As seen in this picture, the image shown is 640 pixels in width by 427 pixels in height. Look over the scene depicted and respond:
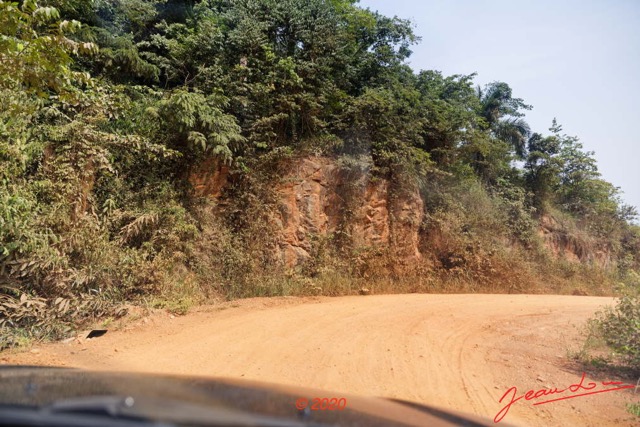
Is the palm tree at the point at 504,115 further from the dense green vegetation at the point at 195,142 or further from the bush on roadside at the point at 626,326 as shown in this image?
the bush on roadside at the point at 626,326

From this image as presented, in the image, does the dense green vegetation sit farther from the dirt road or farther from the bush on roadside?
the dirt road

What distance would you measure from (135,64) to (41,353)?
27.8ft

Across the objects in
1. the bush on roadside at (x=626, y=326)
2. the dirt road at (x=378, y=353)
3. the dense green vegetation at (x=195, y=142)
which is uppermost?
the dense green vegetation at (x=195, y=142)

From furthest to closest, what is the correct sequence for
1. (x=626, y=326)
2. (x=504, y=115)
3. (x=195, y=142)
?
(x=504, y=115) < (x=195, y=142) < (x=626, y=326)

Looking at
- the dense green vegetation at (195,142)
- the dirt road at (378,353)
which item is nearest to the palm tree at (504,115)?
the dense green vegetation at (195,142)

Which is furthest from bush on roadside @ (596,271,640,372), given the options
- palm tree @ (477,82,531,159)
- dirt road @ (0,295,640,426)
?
palm tree @ (477,82,531,159)

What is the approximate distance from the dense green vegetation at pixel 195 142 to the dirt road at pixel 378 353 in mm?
1198

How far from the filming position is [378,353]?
5.79m

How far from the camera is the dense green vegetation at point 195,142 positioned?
7012mm

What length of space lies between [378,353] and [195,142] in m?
6.66

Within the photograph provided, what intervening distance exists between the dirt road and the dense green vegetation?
3.93 feet

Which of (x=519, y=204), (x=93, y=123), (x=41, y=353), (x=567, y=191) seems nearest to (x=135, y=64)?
(x=93, y=123)

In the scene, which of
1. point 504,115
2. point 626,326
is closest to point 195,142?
point 626,326

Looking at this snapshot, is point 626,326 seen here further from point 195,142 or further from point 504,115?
point 504,115
